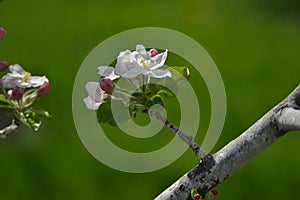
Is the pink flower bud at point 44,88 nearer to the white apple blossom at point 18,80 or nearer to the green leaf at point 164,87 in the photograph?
the white apple blossom at point 18,80

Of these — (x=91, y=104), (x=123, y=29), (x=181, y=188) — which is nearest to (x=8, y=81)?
(x=91, y=104)

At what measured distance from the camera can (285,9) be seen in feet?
14.3

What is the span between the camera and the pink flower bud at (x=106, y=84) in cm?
69

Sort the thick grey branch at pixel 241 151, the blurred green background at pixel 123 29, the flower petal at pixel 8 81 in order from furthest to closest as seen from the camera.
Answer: the blurred green background at pixel 123 29 < the flower petal at pixel 8 81 < the thick grey branch at pixel 241 151

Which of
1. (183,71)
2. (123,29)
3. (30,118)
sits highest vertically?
(183,71)

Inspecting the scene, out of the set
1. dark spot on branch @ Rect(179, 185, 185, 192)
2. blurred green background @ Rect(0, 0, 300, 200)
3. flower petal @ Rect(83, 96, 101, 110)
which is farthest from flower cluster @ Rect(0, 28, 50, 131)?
blurred green background @ Rect(0, 0, 300, 200)

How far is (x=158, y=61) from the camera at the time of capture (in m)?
0.70

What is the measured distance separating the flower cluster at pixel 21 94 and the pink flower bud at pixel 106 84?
0.14 m

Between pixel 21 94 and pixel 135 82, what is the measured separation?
0.19 meters

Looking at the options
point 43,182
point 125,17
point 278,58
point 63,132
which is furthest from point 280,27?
point 43,182

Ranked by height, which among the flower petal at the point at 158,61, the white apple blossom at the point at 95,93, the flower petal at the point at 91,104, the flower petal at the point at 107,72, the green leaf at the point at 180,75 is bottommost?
the flower petal at the point at 91,104

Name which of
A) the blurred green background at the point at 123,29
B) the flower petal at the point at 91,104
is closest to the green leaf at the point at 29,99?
the flower petal at the point at 91,104

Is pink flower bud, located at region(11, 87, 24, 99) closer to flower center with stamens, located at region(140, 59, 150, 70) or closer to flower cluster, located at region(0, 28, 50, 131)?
flower cluster, located at region(0, 28, 50, 131)

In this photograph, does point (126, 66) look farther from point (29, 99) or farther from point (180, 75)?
point (29, 99)
